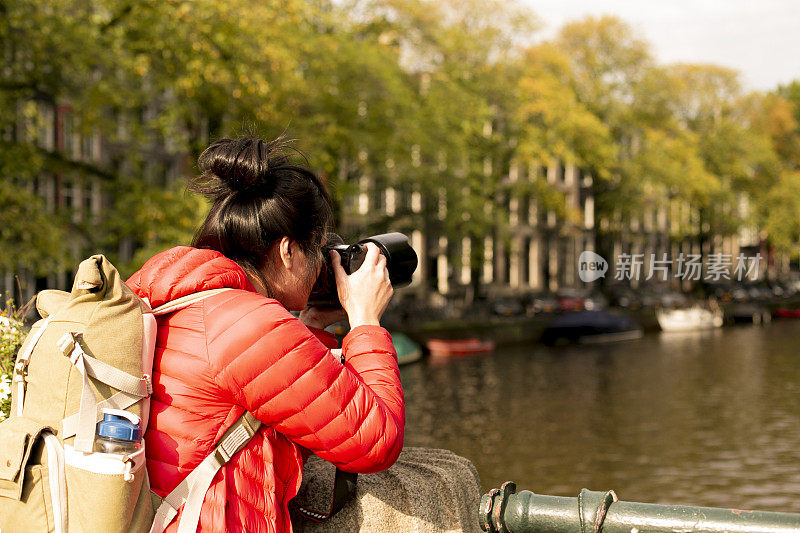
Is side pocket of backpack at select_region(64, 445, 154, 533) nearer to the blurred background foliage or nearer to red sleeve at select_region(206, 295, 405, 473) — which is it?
red sleeve at select_region(206, 295, 405, 473)

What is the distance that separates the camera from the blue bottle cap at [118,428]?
1512mm

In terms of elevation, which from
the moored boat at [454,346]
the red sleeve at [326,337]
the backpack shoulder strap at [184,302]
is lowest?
the moored boat at [454,346]

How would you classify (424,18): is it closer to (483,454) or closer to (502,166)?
(502,166)

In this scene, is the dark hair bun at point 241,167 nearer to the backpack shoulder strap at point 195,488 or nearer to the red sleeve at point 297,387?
the red sleeve at point 297,387

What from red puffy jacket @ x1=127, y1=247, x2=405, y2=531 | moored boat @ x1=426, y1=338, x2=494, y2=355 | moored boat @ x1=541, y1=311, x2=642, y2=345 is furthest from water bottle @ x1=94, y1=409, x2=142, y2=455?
moored boat @ x1=541, y1=311, x2=642, y2=345

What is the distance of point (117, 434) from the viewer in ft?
4.97

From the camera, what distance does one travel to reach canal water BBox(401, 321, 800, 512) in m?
13.2

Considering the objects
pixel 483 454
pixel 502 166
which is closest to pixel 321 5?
pixel 502 166

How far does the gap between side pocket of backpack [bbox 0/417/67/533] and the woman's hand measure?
0.62 meters

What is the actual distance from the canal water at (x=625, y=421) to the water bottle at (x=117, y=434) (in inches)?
423

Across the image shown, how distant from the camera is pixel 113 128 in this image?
16.3 metres

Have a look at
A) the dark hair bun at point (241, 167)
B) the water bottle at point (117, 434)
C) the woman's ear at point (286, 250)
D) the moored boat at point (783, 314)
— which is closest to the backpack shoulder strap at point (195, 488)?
the water bottle at point (117, 434)

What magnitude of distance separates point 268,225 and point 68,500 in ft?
1.92

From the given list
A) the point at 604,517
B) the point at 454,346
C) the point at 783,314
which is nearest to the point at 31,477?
the point at 604,517
